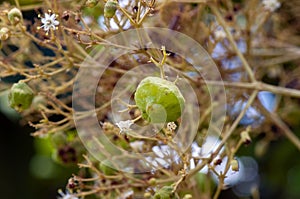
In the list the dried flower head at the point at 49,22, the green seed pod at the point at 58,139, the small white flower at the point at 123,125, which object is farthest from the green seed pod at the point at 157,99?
the green seed pod at the point at 58,139

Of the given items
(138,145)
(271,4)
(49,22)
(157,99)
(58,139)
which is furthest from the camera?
(271,4)

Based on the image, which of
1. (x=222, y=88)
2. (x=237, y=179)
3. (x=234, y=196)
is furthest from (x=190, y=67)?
(x=234, y=196)

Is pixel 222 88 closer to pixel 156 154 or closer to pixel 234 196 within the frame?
pixel 156 154

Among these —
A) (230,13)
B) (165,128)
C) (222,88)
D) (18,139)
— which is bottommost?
(165,128)

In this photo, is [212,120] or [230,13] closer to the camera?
[212,120]

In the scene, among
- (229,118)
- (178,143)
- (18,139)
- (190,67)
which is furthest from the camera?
(18,139)

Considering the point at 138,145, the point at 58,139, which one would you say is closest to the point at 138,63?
the point at 138,145

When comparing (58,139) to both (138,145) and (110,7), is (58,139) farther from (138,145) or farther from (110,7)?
(110,7)
